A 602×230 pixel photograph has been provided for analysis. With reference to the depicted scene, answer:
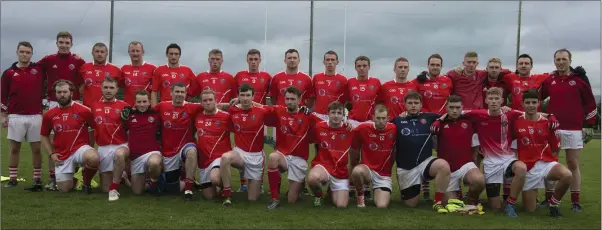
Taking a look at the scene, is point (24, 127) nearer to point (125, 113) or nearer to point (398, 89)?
point (125, 113)

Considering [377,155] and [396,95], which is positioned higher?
[396,95]

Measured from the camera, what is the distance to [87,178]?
6.45 metres

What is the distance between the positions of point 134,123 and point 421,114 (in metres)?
3.61

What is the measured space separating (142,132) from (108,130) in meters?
0.47

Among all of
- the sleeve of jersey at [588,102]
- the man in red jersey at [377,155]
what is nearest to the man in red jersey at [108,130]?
the man in red jersey at [377,155]

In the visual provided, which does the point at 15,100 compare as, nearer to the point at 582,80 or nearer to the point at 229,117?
the point at 229,117

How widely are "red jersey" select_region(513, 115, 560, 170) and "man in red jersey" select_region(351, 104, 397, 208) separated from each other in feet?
4.77

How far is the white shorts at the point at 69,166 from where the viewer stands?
6434 millimetres

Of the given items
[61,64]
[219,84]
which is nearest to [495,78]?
[219,84]

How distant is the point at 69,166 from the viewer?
6453mm

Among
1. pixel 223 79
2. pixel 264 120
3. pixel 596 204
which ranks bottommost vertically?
pixel 596 204

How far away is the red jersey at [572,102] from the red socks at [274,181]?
3.50 metres

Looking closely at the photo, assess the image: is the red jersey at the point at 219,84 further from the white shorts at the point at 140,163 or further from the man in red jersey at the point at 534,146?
the man in red jersey at the point at 534,146

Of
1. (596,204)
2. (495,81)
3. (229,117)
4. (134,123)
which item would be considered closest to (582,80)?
(495,81)
